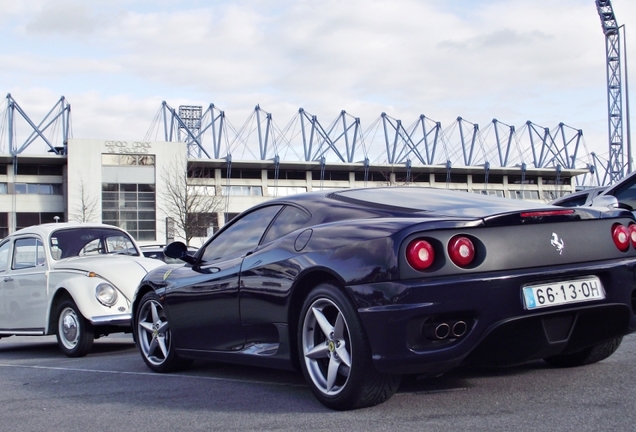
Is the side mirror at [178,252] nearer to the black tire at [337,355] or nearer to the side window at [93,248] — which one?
the black tire at [337,355]

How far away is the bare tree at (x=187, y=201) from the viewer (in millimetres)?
54531

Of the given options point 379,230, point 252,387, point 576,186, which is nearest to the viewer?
point 379,230

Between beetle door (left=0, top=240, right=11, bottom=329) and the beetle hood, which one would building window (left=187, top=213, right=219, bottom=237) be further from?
the beetle hood

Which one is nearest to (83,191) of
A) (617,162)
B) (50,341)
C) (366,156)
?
(366,156)

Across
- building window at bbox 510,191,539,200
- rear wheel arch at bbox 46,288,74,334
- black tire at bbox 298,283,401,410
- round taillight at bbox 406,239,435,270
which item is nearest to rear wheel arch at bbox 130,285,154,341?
rear wheel arch at bbox 46,288,74,334

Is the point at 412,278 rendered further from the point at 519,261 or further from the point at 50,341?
the point at 50,341

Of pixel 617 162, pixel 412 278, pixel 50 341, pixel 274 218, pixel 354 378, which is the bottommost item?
pixel 50 341

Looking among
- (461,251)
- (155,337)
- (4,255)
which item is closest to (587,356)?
(461,251)

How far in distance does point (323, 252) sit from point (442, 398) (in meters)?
1.03

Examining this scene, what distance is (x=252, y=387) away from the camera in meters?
5.09

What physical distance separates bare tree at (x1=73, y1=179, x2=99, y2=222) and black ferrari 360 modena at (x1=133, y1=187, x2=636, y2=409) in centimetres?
7253

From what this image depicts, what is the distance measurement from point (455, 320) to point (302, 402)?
3.77ft

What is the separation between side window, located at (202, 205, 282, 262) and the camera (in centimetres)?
523

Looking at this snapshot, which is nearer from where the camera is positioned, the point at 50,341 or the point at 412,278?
the point at 412,278
